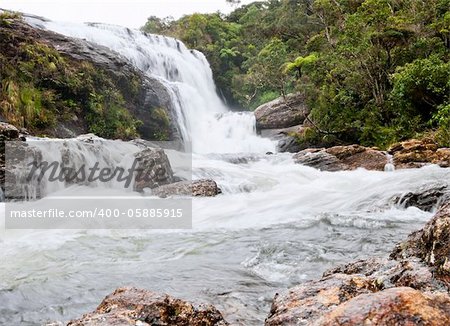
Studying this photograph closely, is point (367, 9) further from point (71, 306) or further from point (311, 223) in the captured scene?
point (71, 306)

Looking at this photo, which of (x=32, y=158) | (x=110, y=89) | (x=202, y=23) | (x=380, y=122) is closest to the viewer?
(x=32, y=158)

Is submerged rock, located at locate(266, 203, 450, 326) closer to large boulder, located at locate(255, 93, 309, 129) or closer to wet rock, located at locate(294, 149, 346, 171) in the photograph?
wet rock, located at locate(294, 149, 346, 171)

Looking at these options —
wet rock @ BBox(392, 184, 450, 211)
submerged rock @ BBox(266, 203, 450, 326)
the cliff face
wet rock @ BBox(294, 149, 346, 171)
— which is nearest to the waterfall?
the cliff face

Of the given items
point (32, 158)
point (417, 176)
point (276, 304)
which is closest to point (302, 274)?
point (276, 304)

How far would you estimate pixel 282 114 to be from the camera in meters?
20.7

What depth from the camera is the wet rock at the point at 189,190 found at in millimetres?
9516

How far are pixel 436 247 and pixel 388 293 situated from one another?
1173 millimetres

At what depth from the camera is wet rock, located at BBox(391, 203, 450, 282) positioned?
95.1 inches

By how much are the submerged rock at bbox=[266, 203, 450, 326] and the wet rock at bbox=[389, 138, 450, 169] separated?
8.59m

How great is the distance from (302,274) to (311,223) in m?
2.58

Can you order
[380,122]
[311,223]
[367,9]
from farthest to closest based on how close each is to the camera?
[367,9], [380,122], [311,223]

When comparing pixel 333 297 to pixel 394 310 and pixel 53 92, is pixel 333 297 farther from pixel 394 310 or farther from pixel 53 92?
pixel 53 92

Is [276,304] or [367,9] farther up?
[367,9]

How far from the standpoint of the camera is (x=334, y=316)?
→ 1.65 metres
